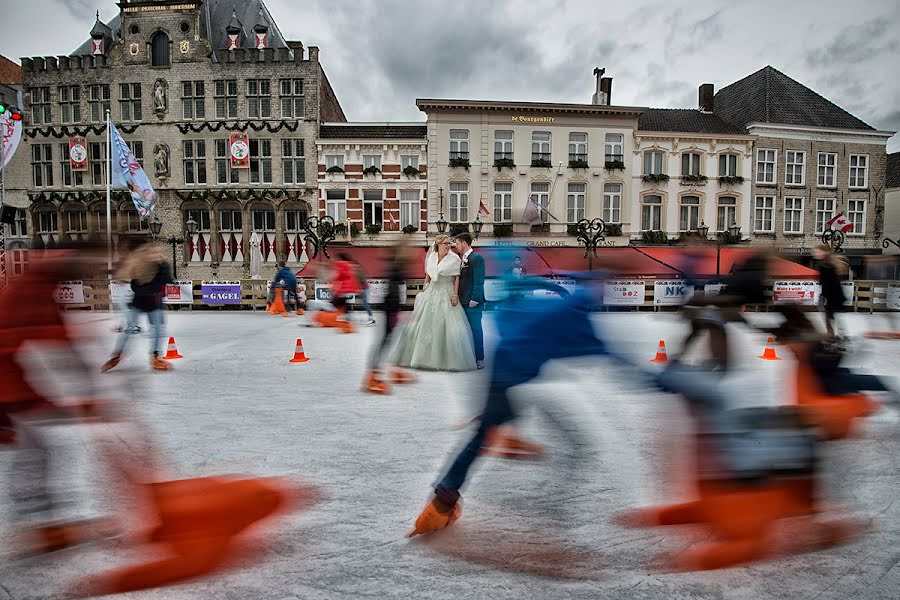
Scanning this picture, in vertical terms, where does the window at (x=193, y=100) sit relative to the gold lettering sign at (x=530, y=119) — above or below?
above

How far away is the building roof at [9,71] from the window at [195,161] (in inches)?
608

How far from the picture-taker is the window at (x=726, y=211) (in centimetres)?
2669

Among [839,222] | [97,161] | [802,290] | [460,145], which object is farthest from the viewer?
[97,161]

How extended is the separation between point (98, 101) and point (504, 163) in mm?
20607

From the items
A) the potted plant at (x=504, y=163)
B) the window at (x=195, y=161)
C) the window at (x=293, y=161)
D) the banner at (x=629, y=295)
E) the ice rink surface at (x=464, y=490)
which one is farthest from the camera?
the window at (x=195, y=161)

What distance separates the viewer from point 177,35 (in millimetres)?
26344

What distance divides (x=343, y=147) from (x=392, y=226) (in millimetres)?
4491

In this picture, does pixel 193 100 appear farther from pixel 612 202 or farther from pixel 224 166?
pixel 612 202

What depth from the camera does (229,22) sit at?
27812mm

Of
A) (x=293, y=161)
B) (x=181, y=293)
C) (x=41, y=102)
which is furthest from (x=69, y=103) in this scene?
(x=181, y=293)

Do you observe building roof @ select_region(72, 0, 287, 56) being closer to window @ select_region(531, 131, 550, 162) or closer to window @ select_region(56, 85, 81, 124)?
window @ select_region(56, 85, 81, 124)

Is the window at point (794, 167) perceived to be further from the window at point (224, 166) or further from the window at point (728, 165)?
the window at point (224, 166)

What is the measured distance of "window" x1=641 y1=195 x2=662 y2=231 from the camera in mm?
26453

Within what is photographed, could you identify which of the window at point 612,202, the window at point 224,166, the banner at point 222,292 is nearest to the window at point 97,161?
the window at point 224,166
